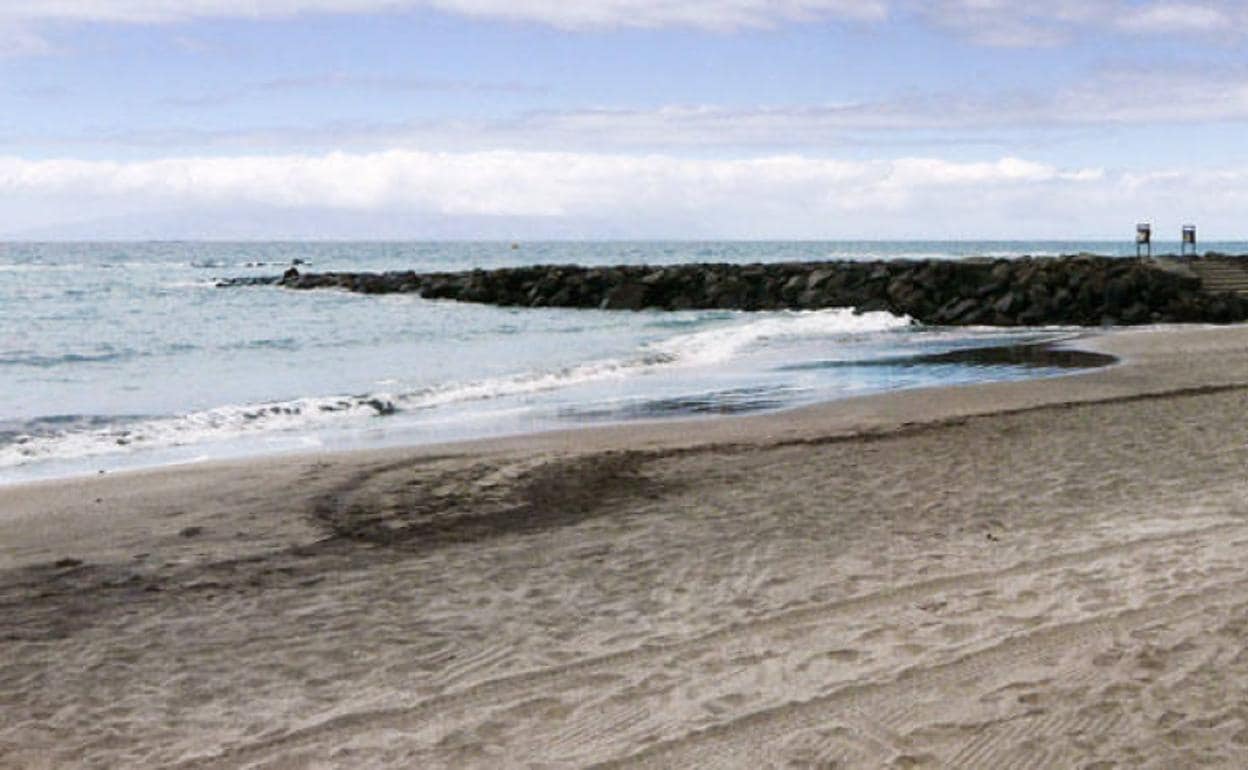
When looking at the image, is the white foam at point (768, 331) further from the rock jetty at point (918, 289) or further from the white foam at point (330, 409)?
the rock jetty at point (918, 289)

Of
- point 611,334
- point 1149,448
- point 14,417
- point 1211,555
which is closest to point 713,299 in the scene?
point 611,334

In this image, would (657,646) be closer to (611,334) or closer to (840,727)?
(840,727)

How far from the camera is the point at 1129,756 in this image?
15.3ft

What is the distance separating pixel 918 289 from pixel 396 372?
20116mm

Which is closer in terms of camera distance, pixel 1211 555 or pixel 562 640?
pixel 562 640

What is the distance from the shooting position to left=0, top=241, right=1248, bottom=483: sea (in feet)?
47.5

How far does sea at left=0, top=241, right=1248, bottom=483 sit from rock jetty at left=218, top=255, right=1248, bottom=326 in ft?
6.56

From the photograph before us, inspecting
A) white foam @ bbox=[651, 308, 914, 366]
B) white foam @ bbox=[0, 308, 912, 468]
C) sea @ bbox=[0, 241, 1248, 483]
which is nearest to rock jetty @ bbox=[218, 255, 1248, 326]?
white foam @ bbox=[651, 308, 914, 366]

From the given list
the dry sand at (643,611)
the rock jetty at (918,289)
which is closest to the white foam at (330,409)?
the dry sand at (643,611)

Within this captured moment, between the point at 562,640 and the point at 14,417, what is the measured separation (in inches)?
482

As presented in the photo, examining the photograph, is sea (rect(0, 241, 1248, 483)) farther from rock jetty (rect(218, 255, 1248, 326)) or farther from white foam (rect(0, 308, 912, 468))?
rock jetty (rect(218, 255, 1248, 326))

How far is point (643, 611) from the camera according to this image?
6.66 meters

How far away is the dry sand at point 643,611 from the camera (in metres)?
5.02

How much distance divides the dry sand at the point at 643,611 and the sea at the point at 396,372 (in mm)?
3361
